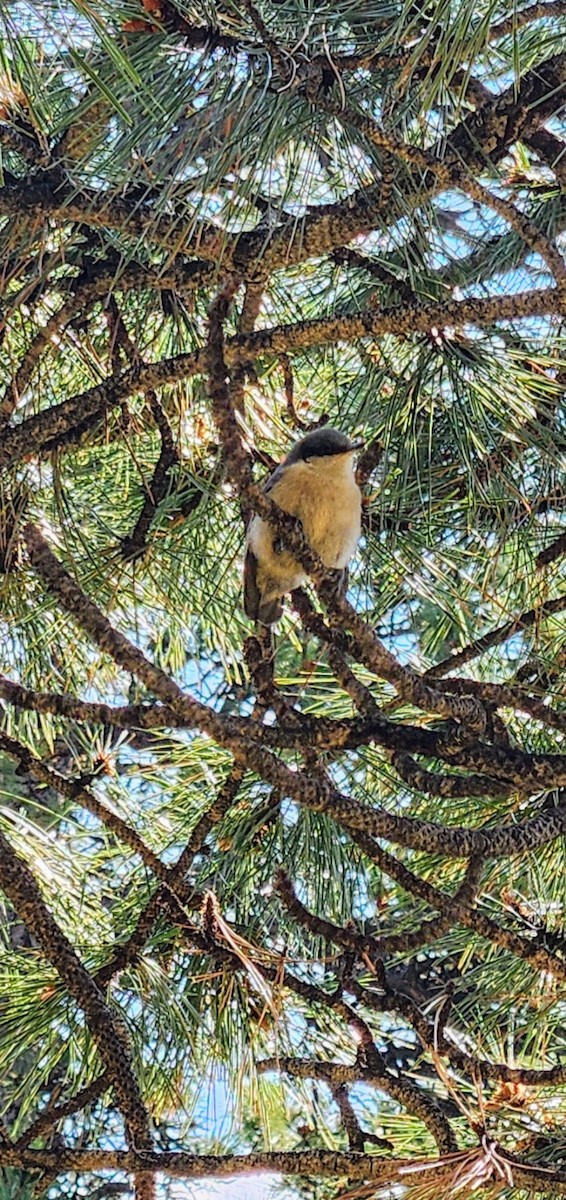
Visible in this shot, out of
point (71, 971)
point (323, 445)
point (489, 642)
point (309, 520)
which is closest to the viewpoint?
point (71, 971)

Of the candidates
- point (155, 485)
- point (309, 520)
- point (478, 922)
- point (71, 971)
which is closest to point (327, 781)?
point (478, 922)

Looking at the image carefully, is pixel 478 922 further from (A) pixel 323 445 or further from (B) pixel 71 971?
(A) pixel 323 445

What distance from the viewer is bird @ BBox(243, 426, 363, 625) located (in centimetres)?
183

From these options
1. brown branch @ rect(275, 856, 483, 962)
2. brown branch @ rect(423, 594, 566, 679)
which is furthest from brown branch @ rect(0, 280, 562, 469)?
brown branch @ rect(275, 856, 483, 962)

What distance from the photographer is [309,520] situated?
6.28 ft

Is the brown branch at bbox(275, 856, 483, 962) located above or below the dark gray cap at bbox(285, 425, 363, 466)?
below

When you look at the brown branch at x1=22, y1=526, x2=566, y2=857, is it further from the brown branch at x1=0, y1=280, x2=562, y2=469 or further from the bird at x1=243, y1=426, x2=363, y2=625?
the bird at x1=243, y1=426, x2=363, y2=625

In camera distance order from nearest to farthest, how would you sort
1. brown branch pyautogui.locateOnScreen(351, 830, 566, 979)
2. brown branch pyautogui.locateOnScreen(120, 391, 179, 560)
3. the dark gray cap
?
brown branch pyautogui.locateOnScreen(351, 830, 566, 979) → brown branch pyautogui.locateOnScreen(120, 391, 179, 560) → the dark gray cap

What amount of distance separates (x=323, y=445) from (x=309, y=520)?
0.14 meters

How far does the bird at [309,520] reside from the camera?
6.01 ft

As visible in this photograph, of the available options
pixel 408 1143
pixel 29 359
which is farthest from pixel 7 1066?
pixel 29 359

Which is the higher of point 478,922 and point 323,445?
point 323,445

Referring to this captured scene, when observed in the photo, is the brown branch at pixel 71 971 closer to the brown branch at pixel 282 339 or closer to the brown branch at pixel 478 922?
the brown branch at pixel 478 922

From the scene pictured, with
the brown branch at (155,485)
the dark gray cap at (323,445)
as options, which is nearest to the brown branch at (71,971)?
the brown branch at (155,485)
